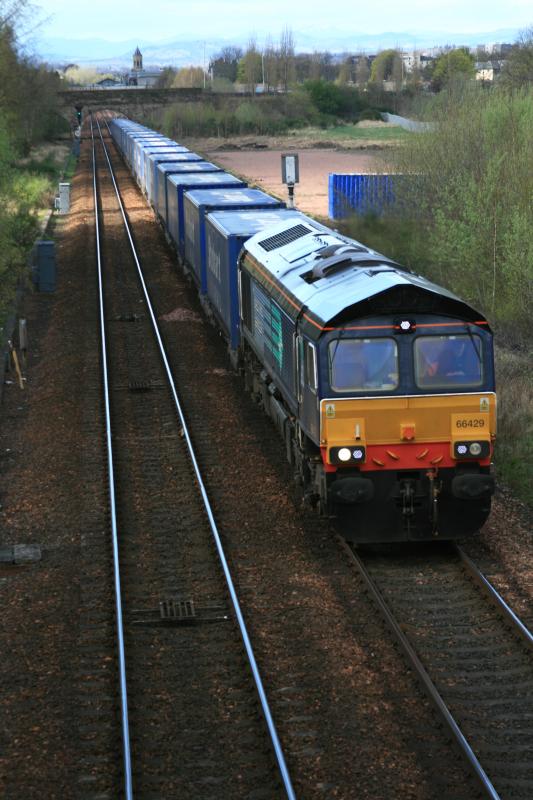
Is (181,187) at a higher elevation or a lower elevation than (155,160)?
lower

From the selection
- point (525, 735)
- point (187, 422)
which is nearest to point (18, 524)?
point (187, 422)

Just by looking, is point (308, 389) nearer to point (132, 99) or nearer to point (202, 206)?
point (202, 206)

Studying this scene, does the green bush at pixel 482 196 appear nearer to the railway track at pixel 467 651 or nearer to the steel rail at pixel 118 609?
the steel rail at pixel 118 609

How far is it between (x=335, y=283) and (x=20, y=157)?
177ft

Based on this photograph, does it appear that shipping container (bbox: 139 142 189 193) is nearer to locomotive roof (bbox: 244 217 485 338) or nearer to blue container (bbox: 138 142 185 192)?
blue container (bbox: 138 142 185 192)

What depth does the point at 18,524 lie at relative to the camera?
14070 millimetres

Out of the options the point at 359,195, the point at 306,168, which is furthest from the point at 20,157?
the point at 359,195

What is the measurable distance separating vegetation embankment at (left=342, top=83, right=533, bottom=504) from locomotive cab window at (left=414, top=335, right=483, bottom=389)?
3379 mm

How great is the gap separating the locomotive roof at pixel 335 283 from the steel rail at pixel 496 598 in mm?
2563

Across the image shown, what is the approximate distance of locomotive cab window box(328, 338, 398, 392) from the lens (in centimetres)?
1193

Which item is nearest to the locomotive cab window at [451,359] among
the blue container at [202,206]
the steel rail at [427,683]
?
the steel rail at [427,683]

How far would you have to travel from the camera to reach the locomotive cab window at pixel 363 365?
39.1ft

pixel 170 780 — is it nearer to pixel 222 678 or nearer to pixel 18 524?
pixel 222 678

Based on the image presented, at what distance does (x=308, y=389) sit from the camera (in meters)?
12.5
